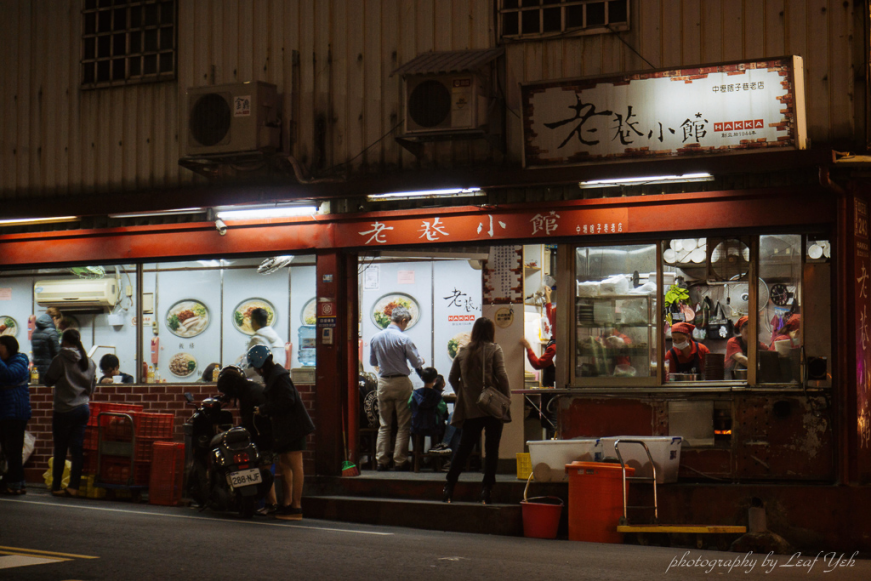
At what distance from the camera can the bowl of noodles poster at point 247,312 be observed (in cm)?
1521

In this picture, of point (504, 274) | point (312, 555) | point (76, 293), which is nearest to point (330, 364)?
point (504, 274)

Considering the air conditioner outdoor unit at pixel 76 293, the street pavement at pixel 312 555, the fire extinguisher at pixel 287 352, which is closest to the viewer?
the street pavement at pixel 312 555

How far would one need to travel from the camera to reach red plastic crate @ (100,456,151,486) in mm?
12258

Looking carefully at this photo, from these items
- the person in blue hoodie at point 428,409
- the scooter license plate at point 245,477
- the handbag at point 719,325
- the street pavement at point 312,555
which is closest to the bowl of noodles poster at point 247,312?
the person in blue hoodie at point 428,409

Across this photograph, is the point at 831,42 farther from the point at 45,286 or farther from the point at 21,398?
the point at 45,286

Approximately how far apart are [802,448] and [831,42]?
4.63 meters

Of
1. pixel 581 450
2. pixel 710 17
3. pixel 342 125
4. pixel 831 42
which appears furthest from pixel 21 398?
pixel 831 42

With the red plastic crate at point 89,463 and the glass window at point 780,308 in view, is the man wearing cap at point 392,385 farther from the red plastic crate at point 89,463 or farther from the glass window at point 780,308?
the glass window at point 780,308

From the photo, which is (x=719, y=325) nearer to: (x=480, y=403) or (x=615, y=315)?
(x=615, y=315)

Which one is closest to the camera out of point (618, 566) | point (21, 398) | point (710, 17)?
point (618, 566)

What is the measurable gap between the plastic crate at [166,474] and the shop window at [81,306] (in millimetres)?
3169

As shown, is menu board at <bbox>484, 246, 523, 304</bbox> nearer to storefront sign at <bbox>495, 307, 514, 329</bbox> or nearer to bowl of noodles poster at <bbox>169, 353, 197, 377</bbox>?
storefront sign at <bbox>495, 307, 514, 329</bbox>

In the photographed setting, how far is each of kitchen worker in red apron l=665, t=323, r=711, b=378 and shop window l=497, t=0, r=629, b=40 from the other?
387cm

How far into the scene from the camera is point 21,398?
12.5 meters
